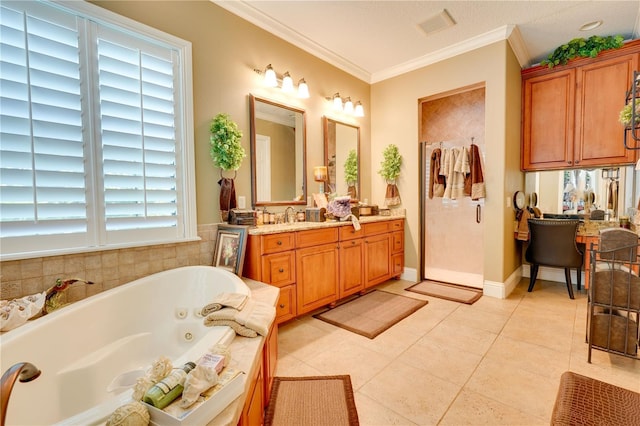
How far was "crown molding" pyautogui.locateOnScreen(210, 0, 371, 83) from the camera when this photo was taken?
2.65 metres

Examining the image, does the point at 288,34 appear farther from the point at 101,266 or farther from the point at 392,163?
the point at 101,266

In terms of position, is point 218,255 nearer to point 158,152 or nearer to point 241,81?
point 158,152

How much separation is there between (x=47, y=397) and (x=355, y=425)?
4.87 feet

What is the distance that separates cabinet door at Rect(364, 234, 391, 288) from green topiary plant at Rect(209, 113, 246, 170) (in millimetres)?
1801

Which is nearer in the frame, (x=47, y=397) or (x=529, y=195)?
(x=47, y=397)

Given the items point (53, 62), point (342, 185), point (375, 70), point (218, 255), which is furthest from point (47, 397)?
point (375, 70)

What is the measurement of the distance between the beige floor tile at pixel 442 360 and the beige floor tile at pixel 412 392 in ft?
0.23

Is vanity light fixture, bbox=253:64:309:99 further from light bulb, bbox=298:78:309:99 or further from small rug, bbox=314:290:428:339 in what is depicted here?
small rug, bbox=314:290:428:339

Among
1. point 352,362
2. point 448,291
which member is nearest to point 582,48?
point 448,291

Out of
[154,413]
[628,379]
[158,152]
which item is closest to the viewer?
[154,413]

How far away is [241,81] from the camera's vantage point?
9.00 ft

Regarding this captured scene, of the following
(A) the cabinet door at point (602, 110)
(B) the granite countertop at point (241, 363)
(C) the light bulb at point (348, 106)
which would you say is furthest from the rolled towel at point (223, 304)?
(A) the cabinet door at point (602, 110)

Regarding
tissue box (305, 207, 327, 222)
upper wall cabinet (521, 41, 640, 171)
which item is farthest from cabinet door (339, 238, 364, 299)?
upper wall cabinet (521, 41, 640, 171)

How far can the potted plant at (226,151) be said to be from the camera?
2.46 m
